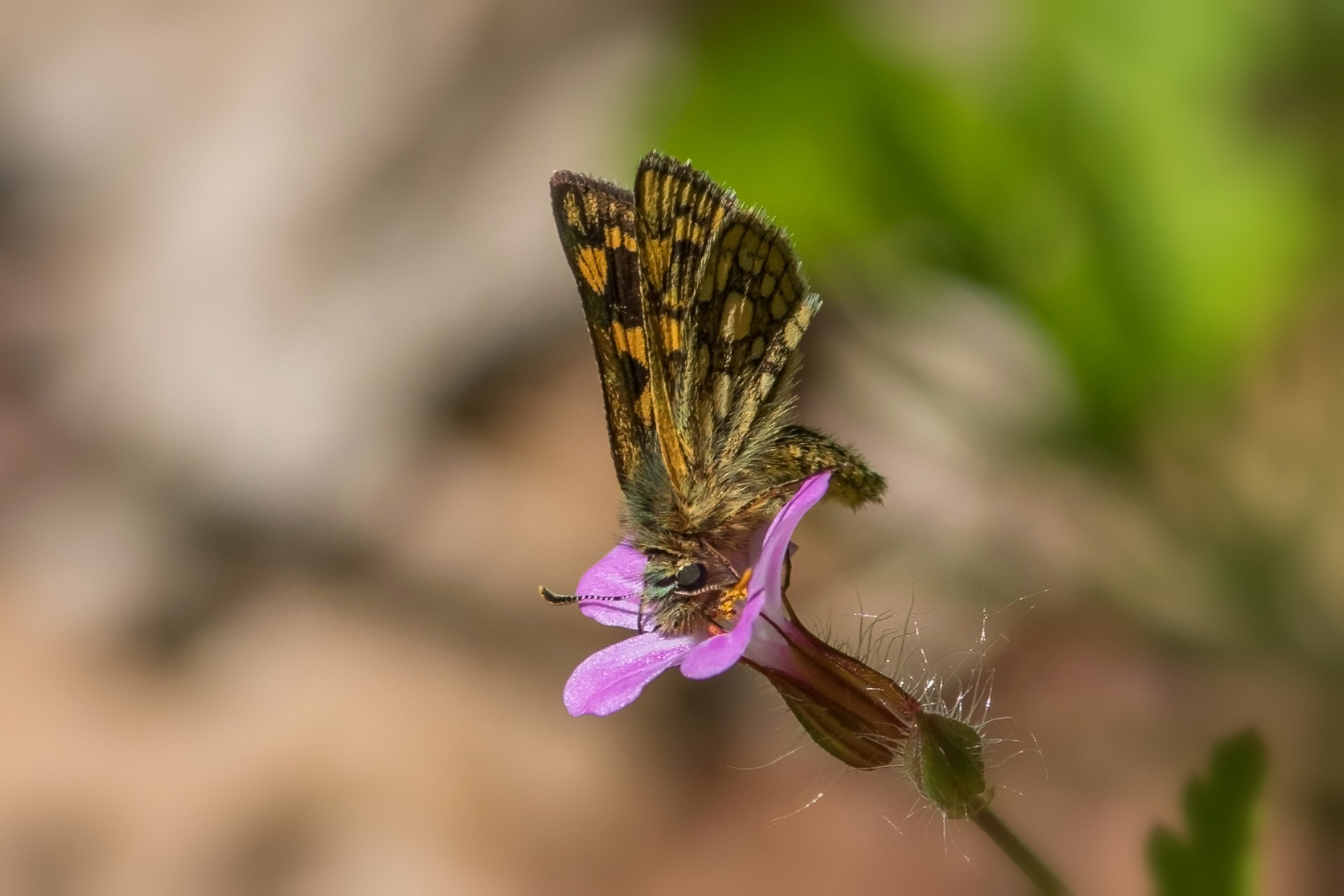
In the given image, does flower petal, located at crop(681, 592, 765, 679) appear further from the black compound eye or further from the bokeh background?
the bokeh background

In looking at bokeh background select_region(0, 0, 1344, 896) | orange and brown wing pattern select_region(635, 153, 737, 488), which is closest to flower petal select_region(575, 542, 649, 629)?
orange and brown wing pattern select_region(635, 153, 737, 488)

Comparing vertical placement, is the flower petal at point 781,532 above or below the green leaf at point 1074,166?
below

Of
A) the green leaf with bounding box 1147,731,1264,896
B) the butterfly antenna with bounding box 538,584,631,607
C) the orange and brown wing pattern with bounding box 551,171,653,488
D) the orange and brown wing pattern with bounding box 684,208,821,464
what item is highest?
the orange and brown wing pattern with bounding box 551,171,653,488

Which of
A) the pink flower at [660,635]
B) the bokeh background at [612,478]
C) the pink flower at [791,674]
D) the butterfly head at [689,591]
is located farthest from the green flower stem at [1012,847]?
the bokeh background at [612,478]

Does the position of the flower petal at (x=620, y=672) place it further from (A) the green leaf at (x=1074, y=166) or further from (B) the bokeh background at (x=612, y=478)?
(A) the green leaf at (x=1074, y=166)

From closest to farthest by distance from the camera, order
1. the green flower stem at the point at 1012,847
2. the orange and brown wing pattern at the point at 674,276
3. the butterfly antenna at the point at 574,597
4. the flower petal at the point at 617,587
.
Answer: the green flower stem at the point at 1012,847, the orange and brown wing pattern at the point at 674,276, the butterfly antenna at the point at 574,597, the flower petal at the point at 617,587

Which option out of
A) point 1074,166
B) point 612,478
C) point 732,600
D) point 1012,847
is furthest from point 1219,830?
point 612,478
